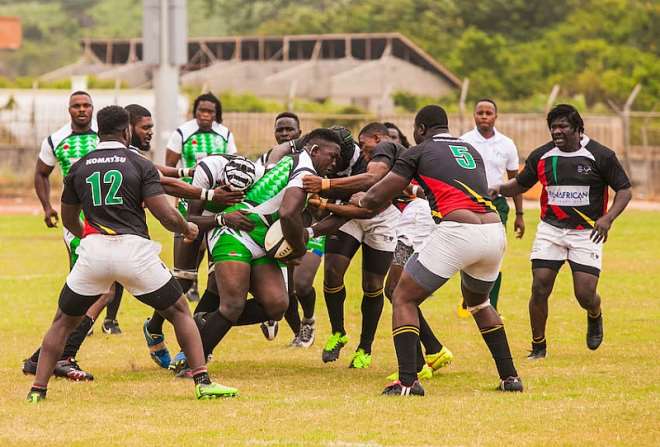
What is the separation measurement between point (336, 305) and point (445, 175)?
2.76 metres

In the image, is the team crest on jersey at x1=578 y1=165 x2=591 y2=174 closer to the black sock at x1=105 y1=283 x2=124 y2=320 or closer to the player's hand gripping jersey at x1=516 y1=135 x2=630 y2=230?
the player's hand gripping jersey at x1=516 y1=135 x2=630 y2=230

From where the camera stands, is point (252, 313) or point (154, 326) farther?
point (154, 326)

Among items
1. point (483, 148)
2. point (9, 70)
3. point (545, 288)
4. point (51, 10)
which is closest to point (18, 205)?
point (483, 148)

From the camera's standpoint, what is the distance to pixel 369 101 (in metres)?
59.6

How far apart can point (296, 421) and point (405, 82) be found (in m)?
54.3

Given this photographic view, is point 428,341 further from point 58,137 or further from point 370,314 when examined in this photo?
point 58,137

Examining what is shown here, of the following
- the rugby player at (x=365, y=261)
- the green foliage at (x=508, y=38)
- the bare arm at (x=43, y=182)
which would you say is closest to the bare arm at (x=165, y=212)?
the rugby player at (x=365, y=261)

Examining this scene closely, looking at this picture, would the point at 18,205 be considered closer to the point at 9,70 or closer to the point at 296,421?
the point at 296,421

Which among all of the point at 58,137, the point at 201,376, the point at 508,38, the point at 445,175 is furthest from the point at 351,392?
the point at 508,38

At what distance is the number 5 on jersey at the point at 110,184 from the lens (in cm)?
916

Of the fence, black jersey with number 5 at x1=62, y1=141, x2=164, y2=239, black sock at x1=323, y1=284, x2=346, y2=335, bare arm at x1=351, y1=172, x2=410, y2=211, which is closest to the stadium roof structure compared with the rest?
the fence

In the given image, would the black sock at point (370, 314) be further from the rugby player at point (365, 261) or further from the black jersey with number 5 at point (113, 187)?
the black jersey with number 5 at point (113, 187)

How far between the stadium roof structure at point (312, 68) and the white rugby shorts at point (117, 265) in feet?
153

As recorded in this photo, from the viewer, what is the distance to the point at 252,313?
34.5ft
